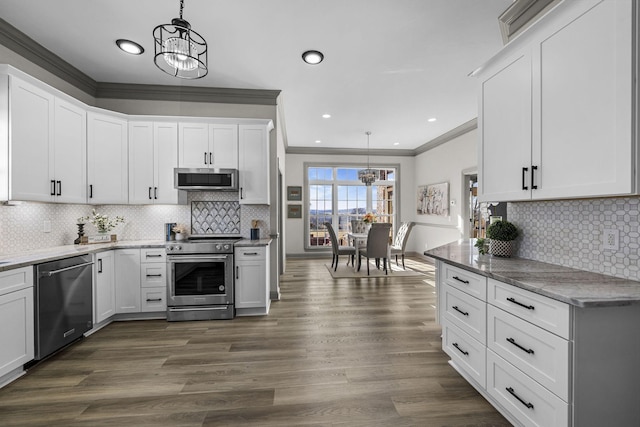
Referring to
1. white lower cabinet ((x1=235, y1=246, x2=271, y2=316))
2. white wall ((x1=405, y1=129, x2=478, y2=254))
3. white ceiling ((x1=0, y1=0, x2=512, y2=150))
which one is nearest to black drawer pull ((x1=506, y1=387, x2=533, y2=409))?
white lower cabinet ((x1=235, y1=246, x2=271, y2=316))

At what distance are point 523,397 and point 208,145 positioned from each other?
3771 millimetres

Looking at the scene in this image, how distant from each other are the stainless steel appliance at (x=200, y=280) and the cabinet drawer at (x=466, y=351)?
7.66ft

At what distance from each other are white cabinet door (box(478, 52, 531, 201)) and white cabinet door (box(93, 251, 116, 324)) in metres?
3.75

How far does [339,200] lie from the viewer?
26.1ft

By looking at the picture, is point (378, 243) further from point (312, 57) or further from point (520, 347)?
point (520, 347)

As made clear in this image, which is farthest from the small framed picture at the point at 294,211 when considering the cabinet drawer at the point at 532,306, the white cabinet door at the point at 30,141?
the cabinet drawer at the point at 532,306

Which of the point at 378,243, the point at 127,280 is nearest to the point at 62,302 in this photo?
the point at 127,280

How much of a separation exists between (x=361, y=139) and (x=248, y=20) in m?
4.55

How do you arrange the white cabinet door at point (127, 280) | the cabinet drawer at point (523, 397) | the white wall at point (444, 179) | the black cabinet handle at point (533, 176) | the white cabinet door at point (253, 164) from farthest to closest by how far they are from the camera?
1. the white wall at point (444, 179)
2. the white cabinet door at point (253, 164)
3. the white cabinet door at point (127, 280)
4. the black cabinet handle at point (533, 176)
5. the cabinet drawer at point (523, 397)

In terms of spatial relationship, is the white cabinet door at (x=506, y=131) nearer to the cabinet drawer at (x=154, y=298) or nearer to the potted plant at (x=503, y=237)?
the potted plant at (x=503, y=237)

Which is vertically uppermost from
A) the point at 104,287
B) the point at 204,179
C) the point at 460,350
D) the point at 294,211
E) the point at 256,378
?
the point at 204,179

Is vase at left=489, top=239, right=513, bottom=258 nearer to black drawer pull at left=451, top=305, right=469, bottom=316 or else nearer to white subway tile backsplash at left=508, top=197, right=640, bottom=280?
white subway tile backsplash at left=508, top=197, right=640, bottom=280

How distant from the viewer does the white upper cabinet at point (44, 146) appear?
7.88 feet

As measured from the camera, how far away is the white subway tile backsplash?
1.49 metres
